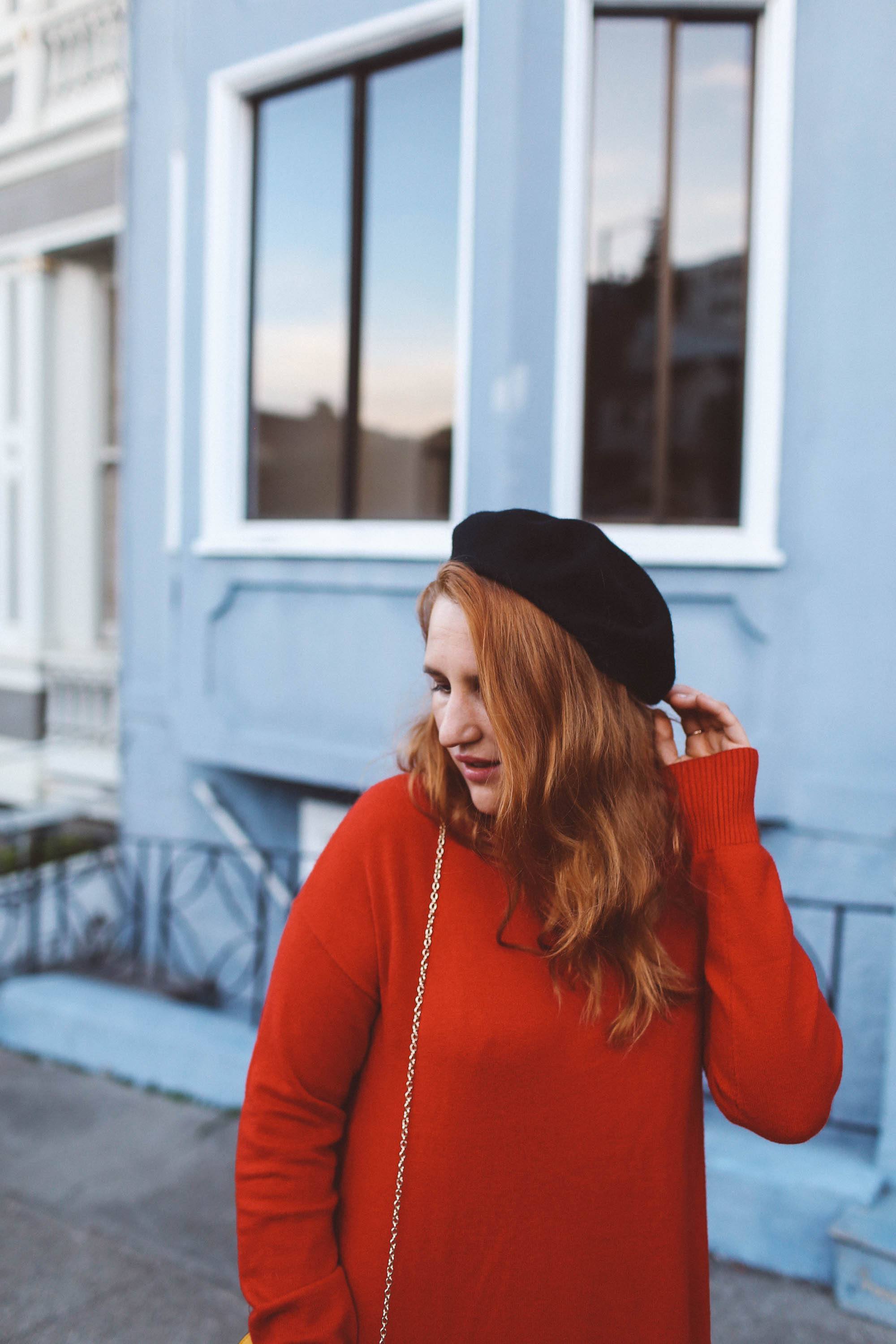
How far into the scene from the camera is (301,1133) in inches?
56.8

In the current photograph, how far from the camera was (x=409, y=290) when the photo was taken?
493 cm

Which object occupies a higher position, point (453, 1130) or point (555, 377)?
point (555, 377)

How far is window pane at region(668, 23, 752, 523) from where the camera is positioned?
413 centimetres

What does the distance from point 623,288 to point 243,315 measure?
2.07 m

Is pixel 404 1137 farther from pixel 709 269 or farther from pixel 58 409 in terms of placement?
pixel 58 409

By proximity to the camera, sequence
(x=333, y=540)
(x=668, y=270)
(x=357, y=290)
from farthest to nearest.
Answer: (x=357, y=290), (x=333, y=540), (x=668, y=270)

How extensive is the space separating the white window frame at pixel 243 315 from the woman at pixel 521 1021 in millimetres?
2858

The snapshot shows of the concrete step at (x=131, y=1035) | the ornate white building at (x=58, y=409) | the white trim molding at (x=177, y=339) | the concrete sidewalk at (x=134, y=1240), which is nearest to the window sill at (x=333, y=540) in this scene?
the white trim molding at (x=177, y=339)

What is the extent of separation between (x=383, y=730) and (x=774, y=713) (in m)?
1.71

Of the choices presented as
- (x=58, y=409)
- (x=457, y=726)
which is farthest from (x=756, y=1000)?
(x=58, y=409)

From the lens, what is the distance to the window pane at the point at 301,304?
16.6ft

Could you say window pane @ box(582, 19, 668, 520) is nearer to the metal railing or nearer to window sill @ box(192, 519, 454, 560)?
window sill @ box(192, 519, 454, 560)

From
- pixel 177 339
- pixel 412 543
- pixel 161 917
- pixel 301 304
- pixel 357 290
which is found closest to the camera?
pixel 412 543

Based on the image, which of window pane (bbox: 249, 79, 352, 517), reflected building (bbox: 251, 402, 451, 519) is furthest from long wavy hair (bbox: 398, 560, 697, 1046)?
window pane (bbox: 249, 79, 352, 517)
